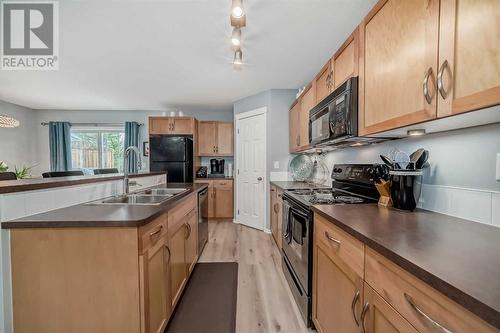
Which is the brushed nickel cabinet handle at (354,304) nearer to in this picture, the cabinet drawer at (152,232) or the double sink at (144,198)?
the cabinet drawer at (152,232)

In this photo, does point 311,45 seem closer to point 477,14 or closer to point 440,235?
point 477,14

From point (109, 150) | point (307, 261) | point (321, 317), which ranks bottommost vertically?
point (321, 317)

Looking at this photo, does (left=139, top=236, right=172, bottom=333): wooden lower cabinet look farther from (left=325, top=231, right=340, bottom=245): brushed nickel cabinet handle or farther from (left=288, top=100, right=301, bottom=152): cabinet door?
(left=288, top=100, right=301, bottom=152): cabinet door

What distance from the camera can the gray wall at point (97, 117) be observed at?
5.26 metres

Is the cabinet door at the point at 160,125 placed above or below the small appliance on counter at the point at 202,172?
above

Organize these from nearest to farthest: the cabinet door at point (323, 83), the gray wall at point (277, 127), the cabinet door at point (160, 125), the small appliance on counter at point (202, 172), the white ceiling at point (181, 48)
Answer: the white ceiling at point (181, 48) → the cabinet door at point (323, 83) → the gray wall at point (277, 127) → the cabinet door at point (160, 125) → the small appliance on counter at point (202, 172)

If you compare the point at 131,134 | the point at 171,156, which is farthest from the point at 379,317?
the point at 131,134

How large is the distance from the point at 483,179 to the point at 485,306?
2.80 ft

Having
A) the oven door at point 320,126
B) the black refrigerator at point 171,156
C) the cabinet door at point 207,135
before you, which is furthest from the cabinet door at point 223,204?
the oven door at point 320,126

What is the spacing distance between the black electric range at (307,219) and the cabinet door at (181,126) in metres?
3.06

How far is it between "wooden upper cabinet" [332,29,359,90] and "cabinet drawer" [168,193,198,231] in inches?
64.0

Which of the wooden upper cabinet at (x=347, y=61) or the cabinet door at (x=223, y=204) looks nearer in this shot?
the wooden upper cabinet at (x=347, y=61)

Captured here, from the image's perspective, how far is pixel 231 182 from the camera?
179 inches

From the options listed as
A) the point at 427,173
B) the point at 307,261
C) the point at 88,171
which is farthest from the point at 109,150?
the point at 427,173
